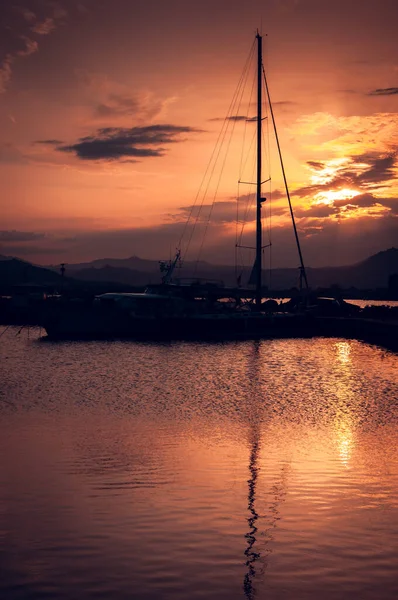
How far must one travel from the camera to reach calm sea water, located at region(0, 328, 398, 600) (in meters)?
9.48

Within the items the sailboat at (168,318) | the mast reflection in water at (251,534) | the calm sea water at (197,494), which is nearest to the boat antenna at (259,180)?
the sailboat at (168,318)

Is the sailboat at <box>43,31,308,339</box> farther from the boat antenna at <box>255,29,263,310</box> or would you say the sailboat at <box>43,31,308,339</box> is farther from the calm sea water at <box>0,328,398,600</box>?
the calm sea water at <box>0,328,398,600</box>

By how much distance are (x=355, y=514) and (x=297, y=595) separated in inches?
147

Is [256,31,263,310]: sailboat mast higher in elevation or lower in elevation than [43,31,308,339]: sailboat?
higher

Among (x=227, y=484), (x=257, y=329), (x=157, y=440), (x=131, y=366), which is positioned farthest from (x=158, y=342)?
(x=227, y=484)

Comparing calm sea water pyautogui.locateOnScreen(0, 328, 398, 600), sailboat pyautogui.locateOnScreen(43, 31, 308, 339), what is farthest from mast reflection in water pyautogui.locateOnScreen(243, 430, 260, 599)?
sailboat pyautogui.locateOnScreen(43, 31, 308, 339)

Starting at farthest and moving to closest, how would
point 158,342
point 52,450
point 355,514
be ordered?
point 158,342 → point 52,450 → point 355,514

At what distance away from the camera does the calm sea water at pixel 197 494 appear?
373 inches

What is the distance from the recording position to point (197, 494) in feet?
44.4

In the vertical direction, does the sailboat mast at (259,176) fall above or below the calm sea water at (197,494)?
above

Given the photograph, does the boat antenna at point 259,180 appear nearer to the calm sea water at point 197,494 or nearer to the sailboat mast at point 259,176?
the sailboat mast at point 259,176

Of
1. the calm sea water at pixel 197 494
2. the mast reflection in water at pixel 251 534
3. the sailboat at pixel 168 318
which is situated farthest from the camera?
the sailboat at pixel 168 318

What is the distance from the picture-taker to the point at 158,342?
2422 inches

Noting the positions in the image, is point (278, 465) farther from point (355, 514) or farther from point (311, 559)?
point (311, 559)
